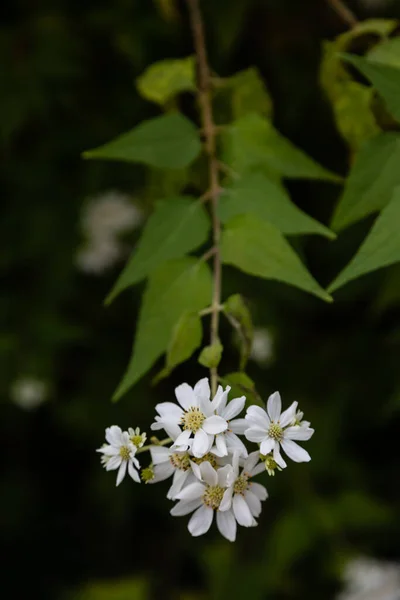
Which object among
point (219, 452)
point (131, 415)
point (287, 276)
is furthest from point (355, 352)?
point (219, 452)

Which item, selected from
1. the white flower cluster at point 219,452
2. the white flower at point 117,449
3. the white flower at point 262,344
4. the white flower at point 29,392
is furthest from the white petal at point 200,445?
the white flower at point 29,392

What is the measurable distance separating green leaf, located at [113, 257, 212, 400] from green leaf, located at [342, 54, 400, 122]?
0.31 meters

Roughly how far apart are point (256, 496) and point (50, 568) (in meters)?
2.60

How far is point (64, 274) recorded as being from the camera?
1.97 metres

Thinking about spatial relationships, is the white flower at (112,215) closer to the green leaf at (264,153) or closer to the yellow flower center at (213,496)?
the green leaf at (264,153)

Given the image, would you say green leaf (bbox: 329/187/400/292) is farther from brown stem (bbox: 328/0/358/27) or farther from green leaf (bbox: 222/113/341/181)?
brown stem (bbox: 328/0/358/27)

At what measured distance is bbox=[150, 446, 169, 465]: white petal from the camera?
73cm

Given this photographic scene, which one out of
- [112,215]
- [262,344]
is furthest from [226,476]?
[112,215]

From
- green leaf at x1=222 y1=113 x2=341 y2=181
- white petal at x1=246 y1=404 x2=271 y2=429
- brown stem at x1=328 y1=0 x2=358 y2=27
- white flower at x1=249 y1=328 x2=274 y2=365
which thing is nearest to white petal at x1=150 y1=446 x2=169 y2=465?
white petal at x1=246 y1=404 x2=271 y2=429

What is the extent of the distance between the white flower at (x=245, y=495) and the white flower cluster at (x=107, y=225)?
1.44 meters

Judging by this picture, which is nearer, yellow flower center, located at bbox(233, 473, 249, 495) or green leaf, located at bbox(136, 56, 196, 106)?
yellow flower center, located at bbox(233, 473, 249, 495)

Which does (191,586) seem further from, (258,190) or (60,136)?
(258,190)

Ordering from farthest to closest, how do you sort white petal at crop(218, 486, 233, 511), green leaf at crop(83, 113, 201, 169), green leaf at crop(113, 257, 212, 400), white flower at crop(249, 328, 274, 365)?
white flower at crop(249, 328, 274, 365) → green leaf at crop(83, 113, 201, 169) → green leaf at crop(113, 257, 212, 400) → white petal at crop(218, 486, 233, 511)

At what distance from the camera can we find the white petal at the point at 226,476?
0.69 meters
